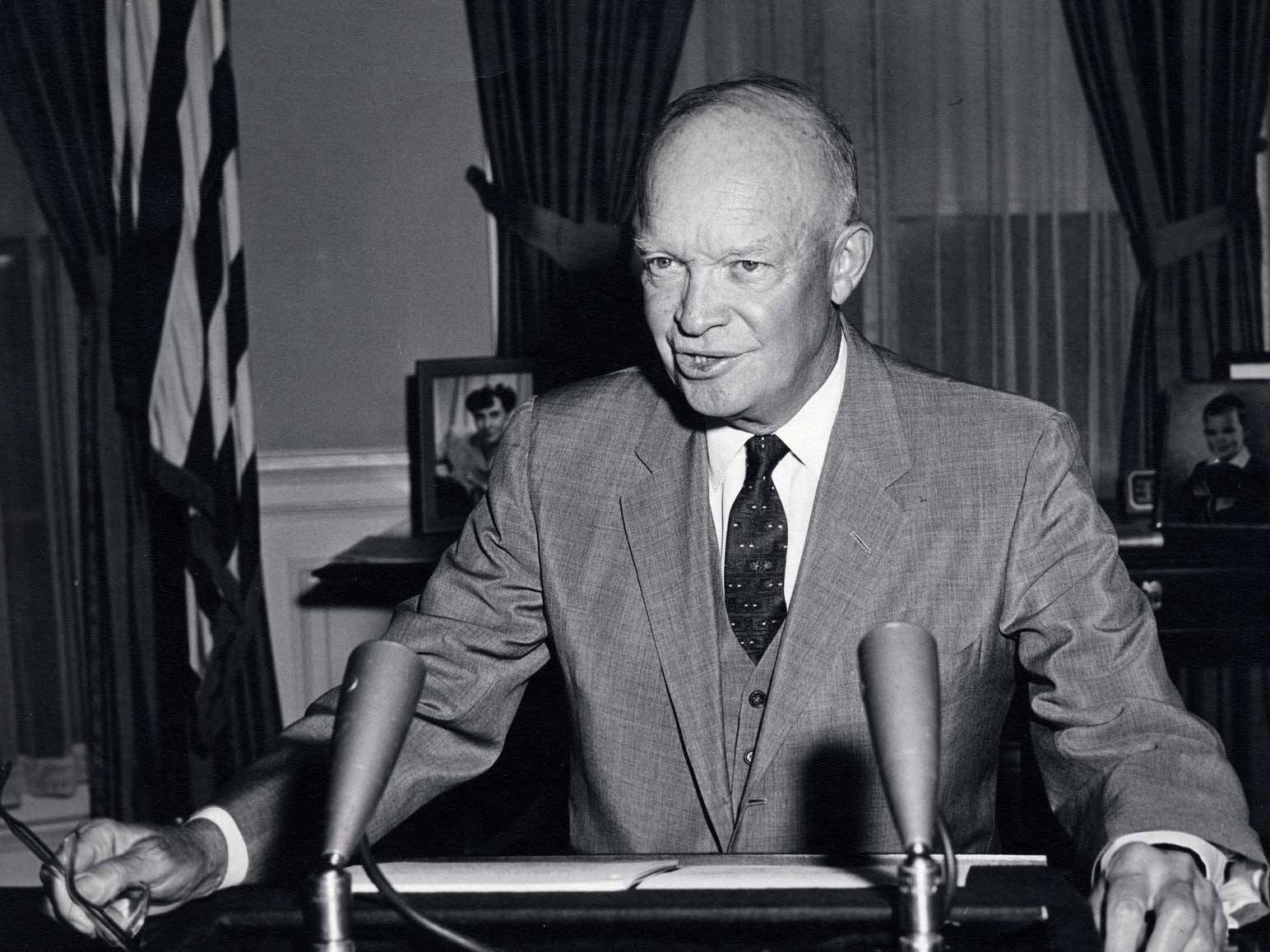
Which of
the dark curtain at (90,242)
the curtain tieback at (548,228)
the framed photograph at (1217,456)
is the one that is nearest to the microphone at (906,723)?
the framed photograph at (1217,456)

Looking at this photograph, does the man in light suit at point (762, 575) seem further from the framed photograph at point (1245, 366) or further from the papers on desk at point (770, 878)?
the framed photograph at point (1245, 366)

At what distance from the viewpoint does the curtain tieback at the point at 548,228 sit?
437 cm

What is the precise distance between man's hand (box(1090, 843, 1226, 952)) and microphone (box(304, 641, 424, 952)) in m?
0.63

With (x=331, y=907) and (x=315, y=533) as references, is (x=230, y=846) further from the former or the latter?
(x=315, y=533)

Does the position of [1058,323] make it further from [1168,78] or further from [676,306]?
[676,306]

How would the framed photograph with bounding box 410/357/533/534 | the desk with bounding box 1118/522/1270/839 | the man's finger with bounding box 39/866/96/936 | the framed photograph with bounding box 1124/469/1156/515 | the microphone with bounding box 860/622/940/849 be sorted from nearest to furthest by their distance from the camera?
1. the microphone with bounding box 860/622/940/849
2. the man's finger with bounding box 39/866/96/936
3. the desk with bounding box 1118/522/1270/839
4. the framed photograph with bounding box 1124/469/1156/515
5. the framed photograph with bounding box 410/357/533/534

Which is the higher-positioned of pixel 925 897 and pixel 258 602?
pixel 925 897

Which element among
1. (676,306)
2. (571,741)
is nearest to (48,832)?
(571,741)

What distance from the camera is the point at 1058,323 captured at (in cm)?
452

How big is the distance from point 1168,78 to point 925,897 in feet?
13.8

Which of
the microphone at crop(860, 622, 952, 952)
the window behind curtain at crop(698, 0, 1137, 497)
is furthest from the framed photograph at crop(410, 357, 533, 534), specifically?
the microphone at crop(860, 622, 952, 952)

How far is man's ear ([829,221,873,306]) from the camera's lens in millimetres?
1723

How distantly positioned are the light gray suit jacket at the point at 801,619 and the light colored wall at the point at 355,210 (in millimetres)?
2613

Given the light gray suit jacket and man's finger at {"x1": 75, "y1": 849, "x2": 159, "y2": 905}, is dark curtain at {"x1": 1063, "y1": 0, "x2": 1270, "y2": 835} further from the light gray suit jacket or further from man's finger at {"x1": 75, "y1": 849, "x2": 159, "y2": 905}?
man's finger at {"x1": 75, "y1": 849, "x2": 159, "y2": 905}
